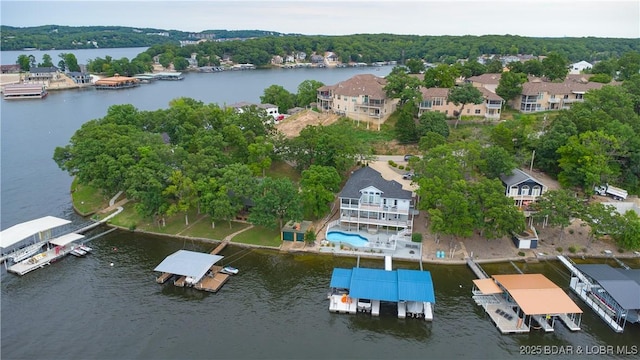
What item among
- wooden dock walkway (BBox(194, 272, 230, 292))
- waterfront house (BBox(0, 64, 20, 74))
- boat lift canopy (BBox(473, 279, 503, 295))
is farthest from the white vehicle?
waterfront house (BBox(0, 64, 20, 74))

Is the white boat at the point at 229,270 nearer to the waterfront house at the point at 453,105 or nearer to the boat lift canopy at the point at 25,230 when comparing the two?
the boat lift canopy at the point at 25,230

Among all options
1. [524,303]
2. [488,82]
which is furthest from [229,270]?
[488,82]

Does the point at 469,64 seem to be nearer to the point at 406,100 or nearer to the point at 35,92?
the point at 406,100

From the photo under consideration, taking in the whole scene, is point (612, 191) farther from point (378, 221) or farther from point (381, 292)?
point (381, 292)

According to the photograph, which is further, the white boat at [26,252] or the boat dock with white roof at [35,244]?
the white boat at [26,252]

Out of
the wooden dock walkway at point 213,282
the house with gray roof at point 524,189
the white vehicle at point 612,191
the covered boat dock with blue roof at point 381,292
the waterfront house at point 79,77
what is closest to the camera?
the covered boat dock with blue roof at point 381,292

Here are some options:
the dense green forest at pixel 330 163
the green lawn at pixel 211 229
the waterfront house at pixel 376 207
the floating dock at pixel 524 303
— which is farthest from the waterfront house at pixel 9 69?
the floating dock at pixel 524 303

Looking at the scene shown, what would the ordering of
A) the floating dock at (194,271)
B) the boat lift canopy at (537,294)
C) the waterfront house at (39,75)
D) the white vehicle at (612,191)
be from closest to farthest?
the boat lift canopy at (537,294), the floating dock at (194,271), the white vehicle at (612,191), the waterfront house at (39,75)

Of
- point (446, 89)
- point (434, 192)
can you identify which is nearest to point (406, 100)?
point (446, 89)
